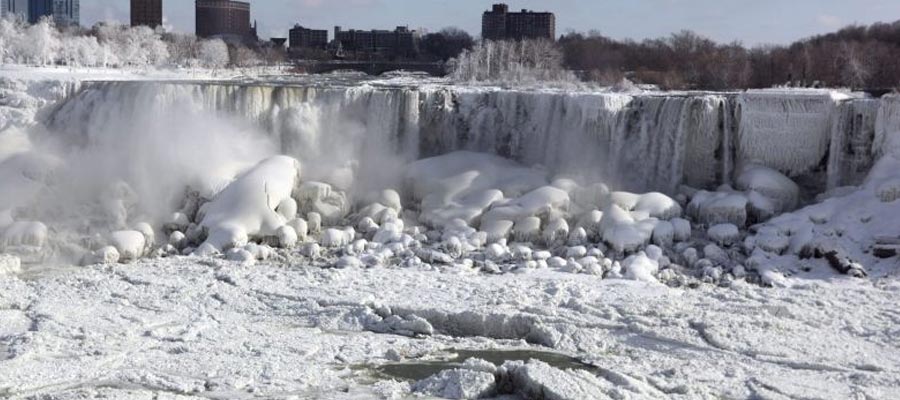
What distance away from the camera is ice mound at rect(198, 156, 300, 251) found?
16516 mm

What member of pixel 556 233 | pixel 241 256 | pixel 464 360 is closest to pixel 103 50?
pixel 241 256

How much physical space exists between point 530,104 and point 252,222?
21.6 feet

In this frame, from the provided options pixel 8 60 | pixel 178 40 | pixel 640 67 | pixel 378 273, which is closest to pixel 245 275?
pixel 378 273

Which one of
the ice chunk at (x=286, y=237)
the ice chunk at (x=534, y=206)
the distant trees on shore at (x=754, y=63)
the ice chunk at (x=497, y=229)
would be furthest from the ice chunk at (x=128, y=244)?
the distant trees on shore at (x=754, y=63)

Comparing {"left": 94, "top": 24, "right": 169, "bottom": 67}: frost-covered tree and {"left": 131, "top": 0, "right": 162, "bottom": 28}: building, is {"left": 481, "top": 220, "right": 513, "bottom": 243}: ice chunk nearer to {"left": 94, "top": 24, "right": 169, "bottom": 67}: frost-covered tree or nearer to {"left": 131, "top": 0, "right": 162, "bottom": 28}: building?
{"left": 94, "top": 24, "right": 169, "bottom": 67}: frost-covered tree

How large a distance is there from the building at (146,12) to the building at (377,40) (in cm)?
1974

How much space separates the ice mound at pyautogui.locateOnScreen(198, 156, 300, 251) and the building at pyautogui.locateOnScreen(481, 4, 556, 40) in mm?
78916

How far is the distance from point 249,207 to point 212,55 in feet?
151

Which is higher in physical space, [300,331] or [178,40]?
[178,40]

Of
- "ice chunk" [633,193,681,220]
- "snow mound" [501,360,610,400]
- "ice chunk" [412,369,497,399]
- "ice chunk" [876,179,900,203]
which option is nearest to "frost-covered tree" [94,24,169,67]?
"ice chunk" [633,193,681,220]

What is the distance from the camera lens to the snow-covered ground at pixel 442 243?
10.4 metres

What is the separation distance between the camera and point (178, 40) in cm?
6694

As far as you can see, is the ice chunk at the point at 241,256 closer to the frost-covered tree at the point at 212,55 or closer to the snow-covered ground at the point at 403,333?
the snow-covered ground at the point at 403,333

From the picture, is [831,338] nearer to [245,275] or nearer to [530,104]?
[245,275]
